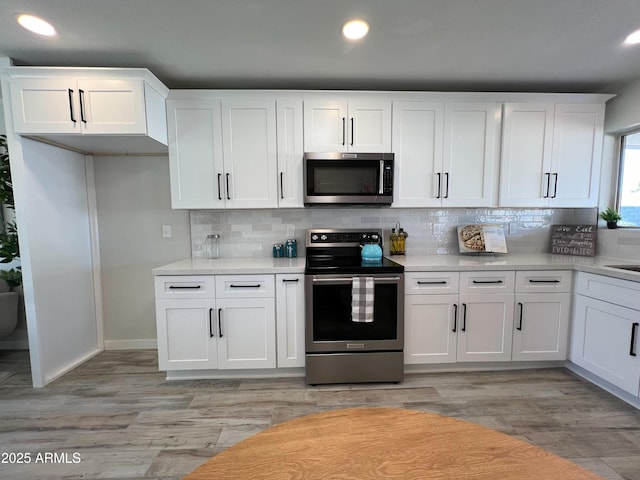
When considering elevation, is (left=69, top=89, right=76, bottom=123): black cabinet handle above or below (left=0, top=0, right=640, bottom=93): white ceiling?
below

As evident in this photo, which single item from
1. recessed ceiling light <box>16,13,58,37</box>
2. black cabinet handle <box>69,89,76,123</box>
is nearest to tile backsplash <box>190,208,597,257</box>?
black cabinet handle <box>69,89,76,123</box>

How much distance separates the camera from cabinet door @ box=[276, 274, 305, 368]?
223 cm

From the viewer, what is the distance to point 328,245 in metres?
2.70

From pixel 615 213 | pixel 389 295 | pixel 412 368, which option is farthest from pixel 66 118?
pixel 615 213

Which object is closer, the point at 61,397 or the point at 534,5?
the point at 534,5

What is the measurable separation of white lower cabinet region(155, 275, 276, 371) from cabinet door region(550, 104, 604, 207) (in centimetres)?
274

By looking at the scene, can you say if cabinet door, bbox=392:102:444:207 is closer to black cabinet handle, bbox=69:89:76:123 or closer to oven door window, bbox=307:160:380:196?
oven door window, bbox=307:160:380:196

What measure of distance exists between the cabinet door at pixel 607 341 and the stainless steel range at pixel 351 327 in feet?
4.73

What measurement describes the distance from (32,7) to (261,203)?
1704mm

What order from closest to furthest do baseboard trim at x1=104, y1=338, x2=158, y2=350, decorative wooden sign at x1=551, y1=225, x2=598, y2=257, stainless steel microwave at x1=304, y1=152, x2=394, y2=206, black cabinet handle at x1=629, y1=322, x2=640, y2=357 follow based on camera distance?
1. black cabinet handle at x1=629, y1=322, x2=640, y2=357
2. stainless steel microwave at x1=304, y1=152, x2=394, y2=206
3. decorative wooden sign at x1=551, y1=225, x2=598, y2=257
4. baseboard trim at x1=104, y1=338, x2=158, y2=350

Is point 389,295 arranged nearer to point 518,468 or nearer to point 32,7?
point 518,468

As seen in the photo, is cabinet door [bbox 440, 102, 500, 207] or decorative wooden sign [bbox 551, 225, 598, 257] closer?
cabinet door [bbox 440, 102, 500, 207]

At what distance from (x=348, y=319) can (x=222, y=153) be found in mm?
1752

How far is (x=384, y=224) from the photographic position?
2826 millimetres
